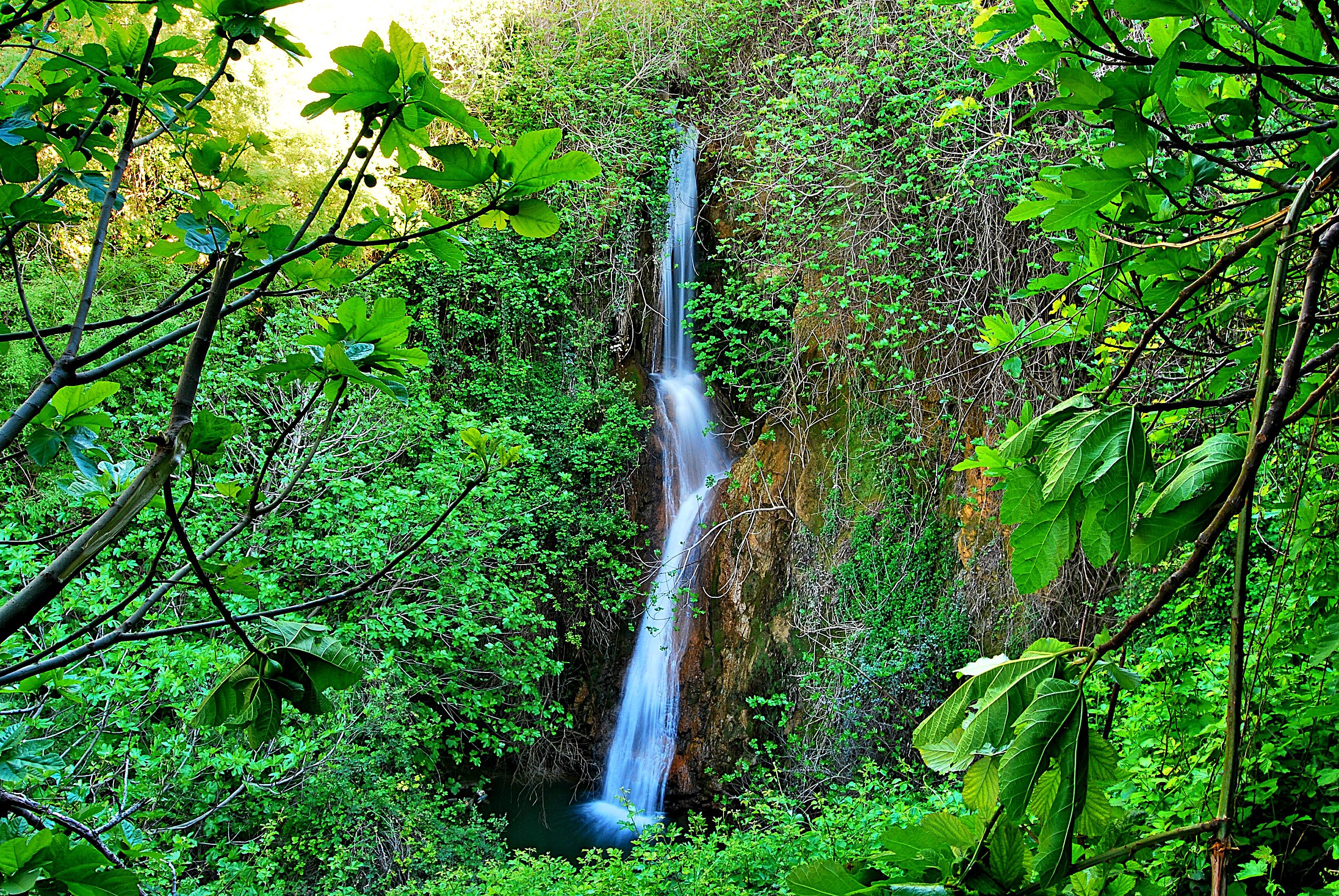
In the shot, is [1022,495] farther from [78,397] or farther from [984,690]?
[78,397]

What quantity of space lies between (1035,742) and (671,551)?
756 centimetres

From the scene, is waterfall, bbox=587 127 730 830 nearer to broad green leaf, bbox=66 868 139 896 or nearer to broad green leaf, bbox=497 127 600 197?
broad green leaf, bbox=66 868 139 896

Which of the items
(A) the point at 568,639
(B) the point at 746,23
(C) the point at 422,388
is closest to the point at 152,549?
(C) the point at 422,388

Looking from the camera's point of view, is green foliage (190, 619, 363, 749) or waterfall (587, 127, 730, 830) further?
waterfall (587, 127, 730, 830)

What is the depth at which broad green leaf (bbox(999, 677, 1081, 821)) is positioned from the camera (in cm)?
63

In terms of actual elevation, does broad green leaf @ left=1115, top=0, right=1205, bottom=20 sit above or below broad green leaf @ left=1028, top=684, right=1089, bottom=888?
above

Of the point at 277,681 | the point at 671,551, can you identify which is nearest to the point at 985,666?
the point at 277,681

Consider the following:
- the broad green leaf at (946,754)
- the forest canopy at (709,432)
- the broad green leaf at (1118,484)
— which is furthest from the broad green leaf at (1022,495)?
the broad green leaf at (946,754)

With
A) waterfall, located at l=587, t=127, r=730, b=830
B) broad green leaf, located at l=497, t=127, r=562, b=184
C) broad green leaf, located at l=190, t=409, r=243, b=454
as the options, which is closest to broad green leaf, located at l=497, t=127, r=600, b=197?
broad green leaf, located at l=497, t=127, r=562, b=184

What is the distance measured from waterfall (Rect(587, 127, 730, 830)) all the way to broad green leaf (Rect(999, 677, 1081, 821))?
20.5 ft

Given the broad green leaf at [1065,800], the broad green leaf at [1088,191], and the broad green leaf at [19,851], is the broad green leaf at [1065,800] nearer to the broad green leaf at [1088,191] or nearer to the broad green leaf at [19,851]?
the broad green leaf at [1088,191]

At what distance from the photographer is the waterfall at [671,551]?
738 cm

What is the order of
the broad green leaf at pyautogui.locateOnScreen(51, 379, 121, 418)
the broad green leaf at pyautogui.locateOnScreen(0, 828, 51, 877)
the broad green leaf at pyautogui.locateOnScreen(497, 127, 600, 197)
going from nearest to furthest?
the broad green leaf at pyautogui.locateOnScreen(0, 828, 51, 877)
the broad green leaf at pyautogui.locateOnScreen(497, 127, 600, 197)
the broad green leaf at pyautogui.locateOnScreen(51, 379, 121, 418)

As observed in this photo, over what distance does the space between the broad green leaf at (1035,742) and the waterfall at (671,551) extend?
247 inches
